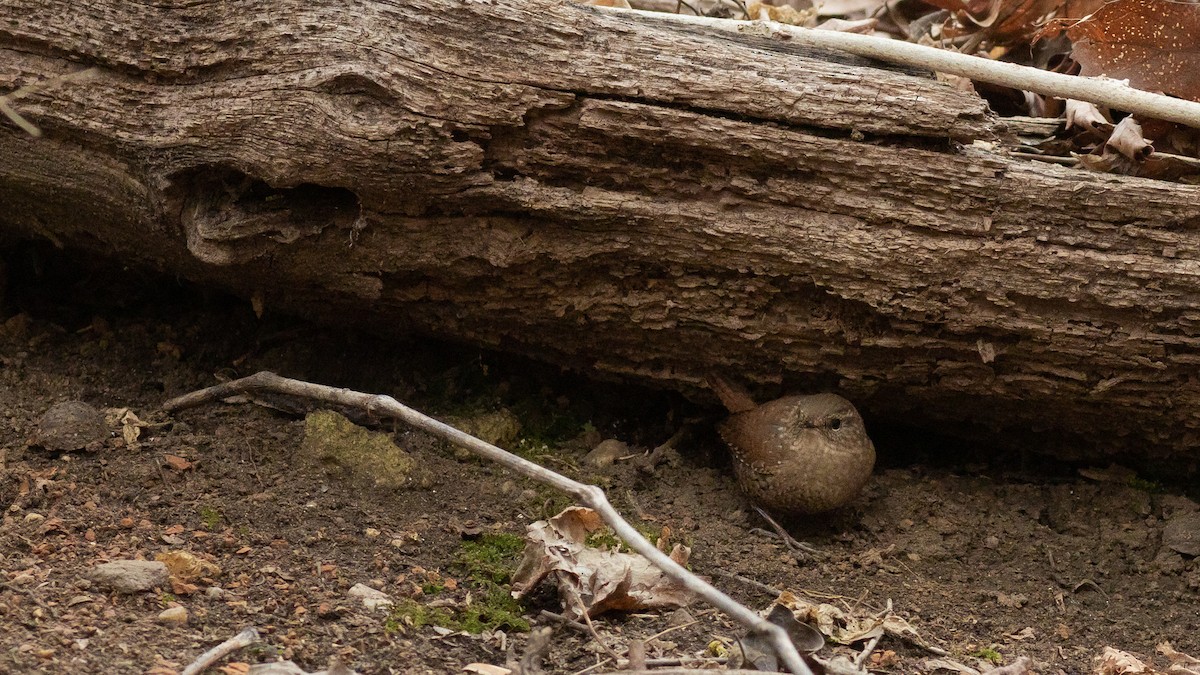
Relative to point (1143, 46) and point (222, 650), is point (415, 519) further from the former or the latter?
point (1143, 46)

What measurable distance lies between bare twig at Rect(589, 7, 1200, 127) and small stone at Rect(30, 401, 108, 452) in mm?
1996

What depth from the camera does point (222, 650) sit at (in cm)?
217

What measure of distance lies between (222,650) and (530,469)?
77 cm

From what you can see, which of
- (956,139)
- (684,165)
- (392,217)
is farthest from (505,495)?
(956,139)

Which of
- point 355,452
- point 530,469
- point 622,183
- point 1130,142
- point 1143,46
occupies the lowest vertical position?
point 355,452

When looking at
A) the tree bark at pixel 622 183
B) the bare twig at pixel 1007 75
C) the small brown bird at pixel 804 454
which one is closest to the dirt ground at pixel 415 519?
the small brown bird at pixel 804 454

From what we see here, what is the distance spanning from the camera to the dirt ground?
95.0 inches

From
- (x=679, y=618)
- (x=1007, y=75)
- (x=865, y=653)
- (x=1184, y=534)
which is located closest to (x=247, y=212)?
(x=679, y=618)

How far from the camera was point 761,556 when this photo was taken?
320cm

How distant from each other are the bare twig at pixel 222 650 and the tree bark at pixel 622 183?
1316mm

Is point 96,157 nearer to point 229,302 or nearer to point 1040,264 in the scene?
point 229,302

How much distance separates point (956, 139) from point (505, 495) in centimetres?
172

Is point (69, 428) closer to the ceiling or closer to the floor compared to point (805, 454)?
closer to the floor

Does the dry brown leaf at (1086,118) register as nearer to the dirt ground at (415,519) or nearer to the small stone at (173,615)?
the dirt ground at (415,519)
